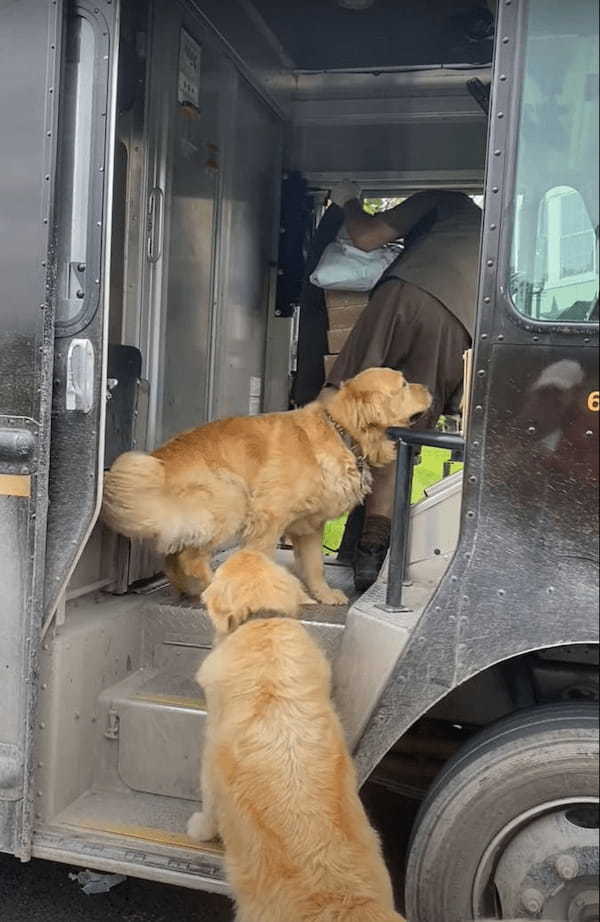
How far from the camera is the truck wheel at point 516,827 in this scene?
2.12m

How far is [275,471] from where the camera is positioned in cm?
361

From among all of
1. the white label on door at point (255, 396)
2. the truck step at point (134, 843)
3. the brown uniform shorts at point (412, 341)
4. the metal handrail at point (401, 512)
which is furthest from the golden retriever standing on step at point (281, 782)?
the white label on door at point (255, 396)

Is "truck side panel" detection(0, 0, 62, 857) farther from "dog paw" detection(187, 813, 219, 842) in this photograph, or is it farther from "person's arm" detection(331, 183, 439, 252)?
"person's arm" detection(331, 183, 439, 252)

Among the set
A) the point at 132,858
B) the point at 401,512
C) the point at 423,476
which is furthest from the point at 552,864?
the point at 423,476

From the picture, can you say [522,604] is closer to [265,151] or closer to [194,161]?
Answer: [194,161]

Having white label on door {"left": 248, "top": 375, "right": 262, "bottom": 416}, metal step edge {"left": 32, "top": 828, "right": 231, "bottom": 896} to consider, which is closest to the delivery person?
white label on door {"left": 248, "top": 375, "right": 262, "bottom": 416}

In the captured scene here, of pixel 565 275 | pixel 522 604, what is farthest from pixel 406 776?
pixel 565 275

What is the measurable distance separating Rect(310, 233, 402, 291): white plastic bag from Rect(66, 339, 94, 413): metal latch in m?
2.15

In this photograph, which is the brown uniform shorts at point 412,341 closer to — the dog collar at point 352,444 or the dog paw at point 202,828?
the dog collar at point 352,444

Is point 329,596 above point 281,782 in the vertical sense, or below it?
above

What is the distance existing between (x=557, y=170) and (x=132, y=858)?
93.6 inches

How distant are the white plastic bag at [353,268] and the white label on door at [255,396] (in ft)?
2.29

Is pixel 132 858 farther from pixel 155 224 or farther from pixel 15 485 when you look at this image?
pixel 155 224

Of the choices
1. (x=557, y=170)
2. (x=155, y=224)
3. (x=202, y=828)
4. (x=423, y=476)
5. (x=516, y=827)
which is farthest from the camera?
(x=423, y=476)
